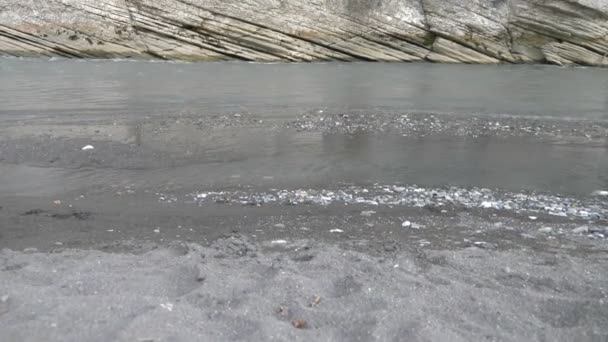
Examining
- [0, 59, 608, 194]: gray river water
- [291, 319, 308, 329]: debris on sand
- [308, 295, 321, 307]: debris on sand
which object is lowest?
[0, 59, 608, 194]: gray river water

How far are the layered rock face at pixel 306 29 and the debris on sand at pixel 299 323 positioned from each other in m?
16.2

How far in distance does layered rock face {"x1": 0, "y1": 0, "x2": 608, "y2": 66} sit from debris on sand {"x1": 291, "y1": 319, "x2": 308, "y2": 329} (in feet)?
53.3

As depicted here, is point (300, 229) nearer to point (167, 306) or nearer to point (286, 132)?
point (167, 306)

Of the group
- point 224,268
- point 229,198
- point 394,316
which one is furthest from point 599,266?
point 229,198

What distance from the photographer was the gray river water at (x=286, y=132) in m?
6.00

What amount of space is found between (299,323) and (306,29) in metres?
16.5

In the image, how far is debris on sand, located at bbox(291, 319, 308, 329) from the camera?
2922 mm

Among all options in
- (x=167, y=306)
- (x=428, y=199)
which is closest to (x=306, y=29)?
(x=428, y=199)

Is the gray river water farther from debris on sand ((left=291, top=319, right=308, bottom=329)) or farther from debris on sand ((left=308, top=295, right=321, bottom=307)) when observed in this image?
debris on sand ((left=291, top=319, right=308, bottom=329))

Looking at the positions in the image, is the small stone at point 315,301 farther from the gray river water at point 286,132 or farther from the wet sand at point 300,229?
the gray river water at point 286,132

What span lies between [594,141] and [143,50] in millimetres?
14519

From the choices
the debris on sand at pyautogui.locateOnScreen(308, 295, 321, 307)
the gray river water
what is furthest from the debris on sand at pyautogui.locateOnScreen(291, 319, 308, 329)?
the gray river water

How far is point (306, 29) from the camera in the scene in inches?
730

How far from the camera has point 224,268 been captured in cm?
363
